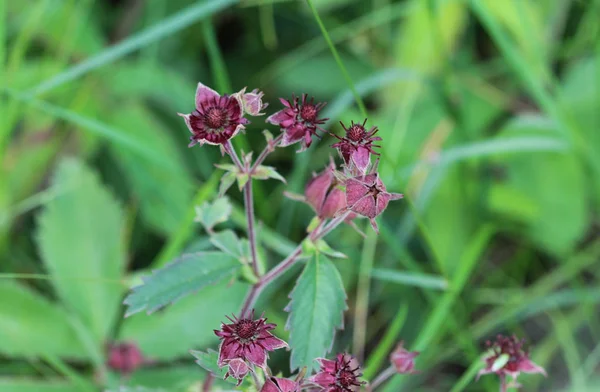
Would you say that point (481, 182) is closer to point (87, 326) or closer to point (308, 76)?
point (308, 76)

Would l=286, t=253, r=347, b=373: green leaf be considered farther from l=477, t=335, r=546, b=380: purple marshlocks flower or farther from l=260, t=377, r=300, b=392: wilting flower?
l=477, t=335, r=546, b=380: purple marshlocks flower

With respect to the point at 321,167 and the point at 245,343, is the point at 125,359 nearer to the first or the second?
the point at 245,343

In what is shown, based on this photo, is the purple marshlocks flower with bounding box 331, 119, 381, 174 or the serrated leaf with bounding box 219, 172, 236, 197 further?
the serrated leaf with bounding box 219, 172, 236, 197

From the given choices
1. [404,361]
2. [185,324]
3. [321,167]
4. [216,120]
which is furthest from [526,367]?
[321,167]

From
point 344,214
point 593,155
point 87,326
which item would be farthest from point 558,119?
point 87,326

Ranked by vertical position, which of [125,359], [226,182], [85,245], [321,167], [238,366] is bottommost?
[238,366]

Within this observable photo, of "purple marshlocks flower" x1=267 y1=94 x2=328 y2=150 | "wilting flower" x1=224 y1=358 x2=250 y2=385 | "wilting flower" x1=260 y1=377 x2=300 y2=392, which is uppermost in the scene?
"purple marshlocks flower" x1=267 y1=94 x2=328 y2=150

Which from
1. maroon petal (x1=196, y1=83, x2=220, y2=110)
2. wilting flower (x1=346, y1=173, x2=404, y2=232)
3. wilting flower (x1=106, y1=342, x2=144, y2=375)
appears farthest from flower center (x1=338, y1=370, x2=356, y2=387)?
wilting flower (x1=106, y1=342, x2=144, y2=375)
